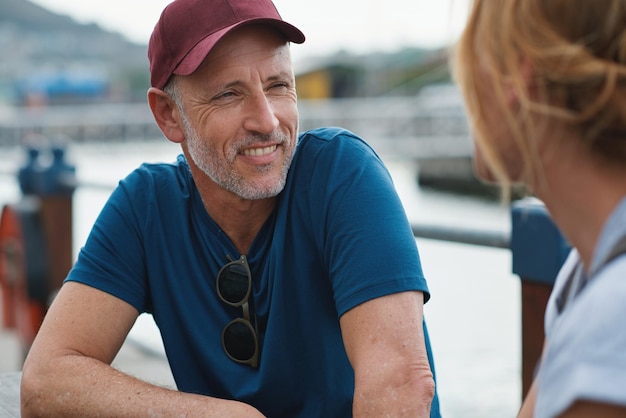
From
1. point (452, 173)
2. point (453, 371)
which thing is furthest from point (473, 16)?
point (452, 173)

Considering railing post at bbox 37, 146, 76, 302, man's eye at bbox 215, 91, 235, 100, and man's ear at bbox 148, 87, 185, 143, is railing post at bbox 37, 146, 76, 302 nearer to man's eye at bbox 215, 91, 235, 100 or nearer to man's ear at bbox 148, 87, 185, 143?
man's ear at bbox 148, 87, 185, 143

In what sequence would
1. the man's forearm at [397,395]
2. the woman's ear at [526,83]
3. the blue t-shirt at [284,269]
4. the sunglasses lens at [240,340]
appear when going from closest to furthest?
the woman's ear at [526,83] → the man's forearm at [397,395] → the blue t-shirt at [284,269] → the sunglasses lens at [240,340]

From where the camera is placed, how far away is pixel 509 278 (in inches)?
260

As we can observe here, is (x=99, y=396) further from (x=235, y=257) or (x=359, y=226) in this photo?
(x=359, y=226)

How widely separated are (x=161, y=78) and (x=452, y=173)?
30657 millimetres

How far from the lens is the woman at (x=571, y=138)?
86 cm

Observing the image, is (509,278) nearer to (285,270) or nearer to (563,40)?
(285,270)

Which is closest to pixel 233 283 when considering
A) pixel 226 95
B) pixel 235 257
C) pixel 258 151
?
pixel 235 257

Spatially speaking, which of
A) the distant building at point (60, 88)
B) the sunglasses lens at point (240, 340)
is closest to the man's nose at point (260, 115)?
the sunglasses lens at point (240, 340)

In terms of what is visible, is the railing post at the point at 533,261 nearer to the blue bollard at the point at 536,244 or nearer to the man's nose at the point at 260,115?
the blue bollard at the point at 536,244

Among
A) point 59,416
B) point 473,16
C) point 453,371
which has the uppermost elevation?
point 473,16

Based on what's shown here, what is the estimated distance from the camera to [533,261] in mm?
2217

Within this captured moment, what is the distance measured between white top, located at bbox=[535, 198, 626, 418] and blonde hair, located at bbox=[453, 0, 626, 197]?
9 centimetres

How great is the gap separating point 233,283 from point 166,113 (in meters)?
0.47
